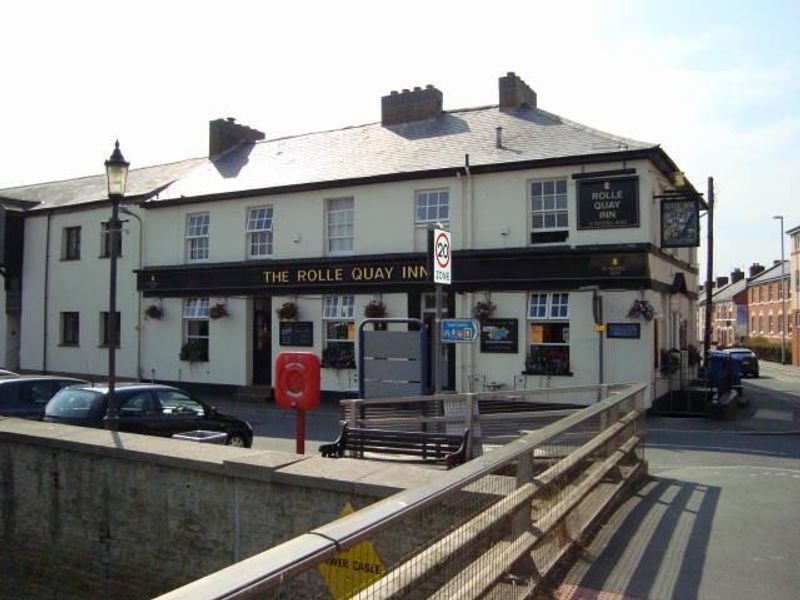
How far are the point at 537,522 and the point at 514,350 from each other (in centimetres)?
1407

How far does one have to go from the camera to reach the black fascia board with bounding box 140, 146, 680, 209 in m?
17.7

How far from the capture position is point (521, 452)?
4672mm

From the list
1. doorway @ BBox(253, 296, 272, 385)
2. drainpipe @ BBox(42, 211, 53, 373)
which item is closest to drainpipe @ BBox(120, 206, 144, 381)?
doorway @ BBox(253, 296, 272, 385)

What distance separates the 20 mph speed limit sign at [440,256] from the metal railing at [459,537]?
2718 millimetres

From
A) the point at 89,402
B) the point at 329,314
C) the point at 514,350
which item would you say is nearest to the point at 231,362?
the point at 329,314

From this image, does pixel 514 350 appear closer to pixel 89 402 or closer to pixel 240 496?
pixel 89 402

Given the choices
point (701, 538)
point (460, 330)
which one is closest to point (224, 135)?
point (460, 330)

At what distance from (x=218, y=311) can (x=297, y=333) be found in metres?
2.92

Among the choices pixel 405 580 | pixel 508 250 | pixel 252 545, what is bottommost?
pixel 252 545

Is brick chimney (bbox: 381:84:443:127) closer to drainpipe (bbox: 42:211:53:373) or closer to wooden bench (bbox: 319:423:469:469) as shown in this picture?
drainpipe (bbox: 42:211:53:373)

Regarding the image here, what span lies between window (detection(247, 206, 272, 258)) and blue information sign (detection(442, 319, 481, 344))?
14.1m

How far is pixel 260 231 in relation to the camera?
76.4 ft

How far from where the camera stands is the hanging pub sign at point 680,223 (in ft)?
59.6

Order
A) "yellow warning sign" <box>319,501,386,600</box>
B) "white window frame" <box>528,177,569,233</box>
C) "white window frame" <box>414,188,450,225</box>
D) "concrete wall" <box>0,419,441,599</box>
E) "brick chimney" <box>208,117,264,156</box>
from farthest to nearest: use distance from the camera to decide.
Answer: "brick chimney" <box>208,117,264,156</box>, "white window frame" <box>414,188,450,225</box>, "white window frame" <box>528,177,569,233</box>, "concrete wall" <box>0,419,441,599</box>, "yellow warning sign" <box>319,501,386,600</box>
